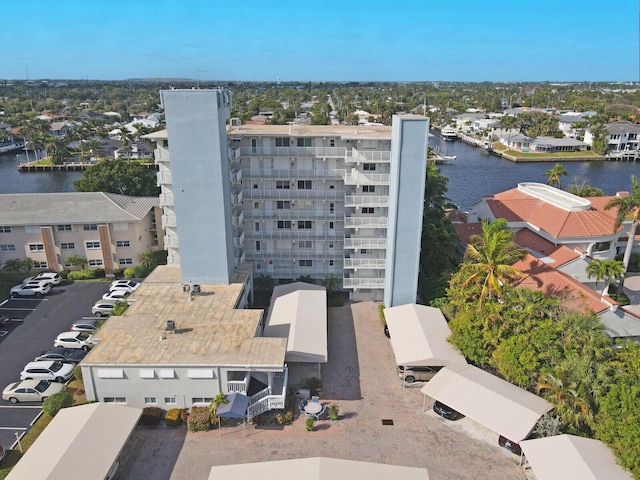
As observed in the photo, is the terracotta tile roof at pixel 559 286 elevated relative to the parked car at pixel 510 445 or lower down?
elevated

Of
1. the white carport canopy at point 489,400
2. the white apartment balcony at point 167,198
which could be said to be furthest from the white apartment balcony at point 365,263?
the white apartment balcony at point 167,198

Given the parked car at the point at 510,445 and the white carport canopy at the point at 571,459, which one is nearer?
the white carport canopy at the point at 571,459

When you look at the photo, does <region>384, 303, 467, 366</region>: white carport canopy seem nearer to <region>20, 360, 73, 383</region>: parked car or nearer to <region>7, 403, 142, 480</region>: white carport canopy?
<region>7, 403, 142, 480</region>: white carport canopy

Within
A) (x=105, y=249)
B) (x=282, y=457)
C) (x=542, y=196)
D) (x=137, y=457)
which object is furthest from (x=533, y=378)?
(x=105, y=249)

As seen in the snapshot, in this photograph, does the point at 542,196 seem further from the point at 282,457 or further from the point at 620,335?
the point at 282,457

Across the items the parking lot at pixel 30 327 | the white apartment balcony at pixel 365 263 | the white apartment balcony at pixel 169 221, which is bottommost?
the parking lot at pixel 30 327

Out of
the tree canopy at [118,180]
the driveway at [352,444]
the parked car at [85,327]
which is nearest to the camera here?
the driveway at [352,444]

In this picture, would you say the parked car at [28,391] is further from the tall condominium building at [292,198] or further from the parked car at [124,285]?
the parked car at [124,285]
